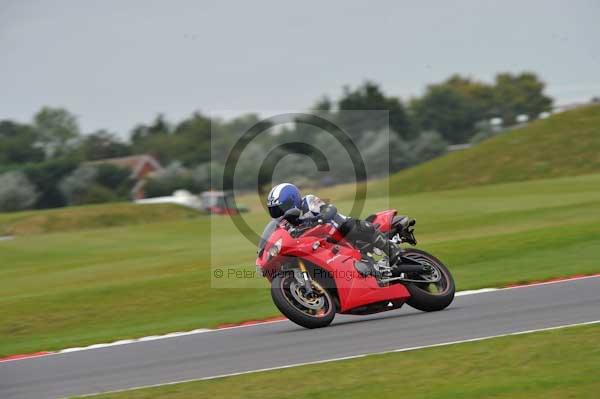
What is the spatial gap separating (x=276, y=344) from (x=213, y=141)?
63.9 meters

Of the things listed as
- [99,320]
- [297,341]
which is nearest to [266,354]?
[297,341]

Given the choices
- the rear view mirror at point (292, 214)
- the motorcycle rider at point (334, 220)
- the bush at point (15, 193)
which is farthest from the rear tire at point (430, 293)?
the bush at point (15, 193)

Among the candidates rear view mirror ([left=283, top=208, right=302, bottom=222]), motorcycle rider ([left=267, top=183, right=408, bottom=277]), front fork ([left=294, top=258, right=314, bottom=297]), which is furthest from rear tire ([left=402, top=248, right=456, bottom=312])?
rear view mirror ([left=283, top=208, right=302, bottom=222])

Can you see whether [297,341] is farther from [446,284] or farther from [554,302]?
[554,302]

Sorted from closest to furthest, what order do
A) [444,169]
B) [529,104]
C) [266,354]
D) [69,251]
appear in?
[266,354], [69,251], [444,169], [529,104]

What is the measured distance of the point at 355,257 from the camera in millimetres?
11695

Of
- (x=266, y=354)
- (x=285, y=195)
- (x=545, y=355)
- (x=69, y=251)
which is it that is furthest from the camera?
(x=69, y=251)

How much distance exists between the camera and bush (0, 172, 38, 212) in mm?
68094

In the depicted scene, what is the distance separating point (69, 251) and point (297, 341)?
1046 inches

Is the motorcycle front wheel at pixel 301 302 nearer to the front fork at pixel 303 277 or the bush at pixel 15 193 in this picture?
the front fork at pixel 303 277

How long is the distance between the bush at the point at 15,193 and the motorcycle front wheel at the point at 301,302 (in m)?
59.2

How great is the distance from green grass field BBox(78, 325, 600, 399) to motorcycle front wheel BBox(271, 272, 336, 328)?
71.3 inches

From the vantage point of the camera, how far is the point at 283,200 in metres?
11.3

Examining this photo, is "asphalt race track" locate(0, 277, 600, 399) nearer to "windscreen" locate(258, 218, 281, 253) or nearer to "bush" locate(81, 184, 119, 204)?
"windscreen" locate(258, 218, 281, 253)
